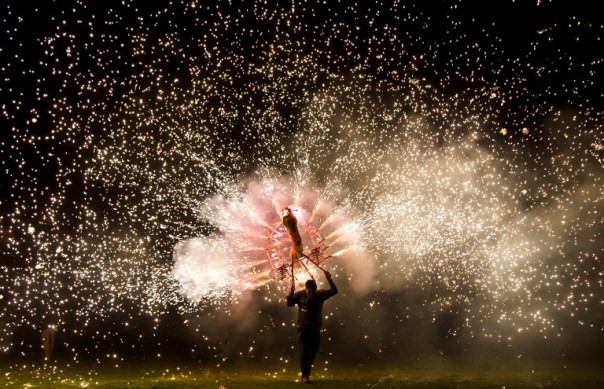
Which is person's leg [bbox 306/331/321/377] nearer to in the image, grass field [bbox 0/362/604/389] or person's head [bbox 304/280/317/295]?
grass field [bbox 0/362/604/389]

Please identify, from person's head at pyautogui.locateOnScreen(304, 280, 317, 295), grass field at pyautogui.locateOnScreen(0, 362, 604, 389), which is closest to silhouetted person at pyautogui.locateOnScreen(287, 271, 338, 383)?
person's head at pyautogui.locateOnScreen(304, 280, 317, 295)

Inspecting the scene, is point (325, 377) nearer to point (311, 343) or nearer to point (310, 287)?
point (311, 343)

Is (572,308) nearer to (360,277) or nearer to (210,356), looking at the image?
(360,277)

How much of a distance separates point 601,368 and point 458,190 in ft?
19.0

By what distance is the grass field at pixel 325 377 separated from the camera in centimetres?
585

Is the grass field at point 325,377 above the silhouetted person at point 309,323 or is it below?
below

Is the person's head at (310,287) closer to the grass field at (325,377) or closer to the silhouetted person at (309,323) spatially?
the silhouetted person at (309,323)

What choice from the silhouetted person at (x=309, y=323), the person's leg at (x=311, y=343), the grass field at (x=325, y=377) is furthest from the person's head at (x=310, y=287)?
the grass field at (x=325, y=377)

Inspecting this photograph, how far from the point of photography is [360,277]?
12.1 metres

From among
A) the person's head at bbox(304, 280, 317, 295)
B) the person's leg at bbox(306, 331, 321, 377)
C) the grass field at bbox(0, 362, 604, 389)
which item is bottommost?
the grass field at bbox(0, 362, 604, 389)

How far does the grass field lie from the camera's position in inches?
230

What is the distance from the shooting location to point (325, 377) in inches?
266

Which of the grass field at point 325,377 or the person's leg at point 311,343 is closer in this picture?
the person's leg at point 311,343

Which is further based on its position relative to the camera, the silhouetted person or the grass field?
the grass field
